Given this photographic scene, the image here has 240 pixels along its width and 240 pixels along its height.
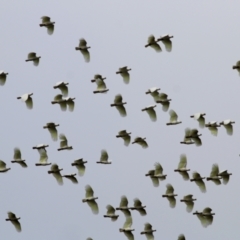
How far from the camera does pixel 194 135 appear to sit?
106 ft

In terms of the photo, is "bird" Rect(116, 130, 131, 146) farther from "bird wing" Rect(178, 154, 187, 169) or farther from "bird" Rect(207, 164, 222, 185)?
"bird" Rect(207, 164, 222, 185)

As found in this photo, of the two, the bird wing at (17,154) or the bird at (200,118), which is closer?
the bird at (200,118)

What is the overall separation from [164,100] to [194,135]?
3.26 feet

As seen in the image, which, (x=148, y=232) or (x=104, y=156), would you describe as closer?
(x=104, y=156)

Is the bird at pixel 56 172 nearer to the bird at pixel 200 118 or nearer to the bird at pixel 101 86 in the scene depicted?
the bird at pixel 101 86

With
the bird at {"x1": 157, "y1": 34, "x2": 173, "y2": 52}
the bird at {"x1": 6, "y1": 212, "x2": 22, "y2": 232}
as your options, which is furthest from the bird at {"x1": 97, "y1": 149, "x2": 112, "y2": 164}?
the bird at {"x1": 157, "y1": 34, "x2": 173, "y2": 52}

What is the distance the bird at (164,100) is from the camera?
3203 cm

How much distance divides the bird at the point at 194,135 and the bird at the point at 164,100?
2.60 ft

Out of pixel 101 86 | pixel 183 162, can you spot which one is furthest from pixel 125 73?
pixel 183 162

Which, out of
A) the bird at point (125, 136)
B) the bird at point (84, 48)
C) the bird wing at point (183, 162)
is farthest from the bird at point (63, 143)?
the bird wing at point (183, 162)

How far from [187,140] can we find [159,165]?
92 cm

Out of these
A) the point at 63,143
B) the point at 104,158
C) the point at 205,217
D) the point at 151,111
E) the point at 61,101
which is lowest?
the point at 205,217

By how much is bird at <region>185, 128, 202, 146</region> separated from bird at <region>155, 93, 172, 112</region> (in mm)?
792

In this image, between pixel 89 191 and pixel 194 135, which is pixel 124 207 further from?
pixel 194 135
